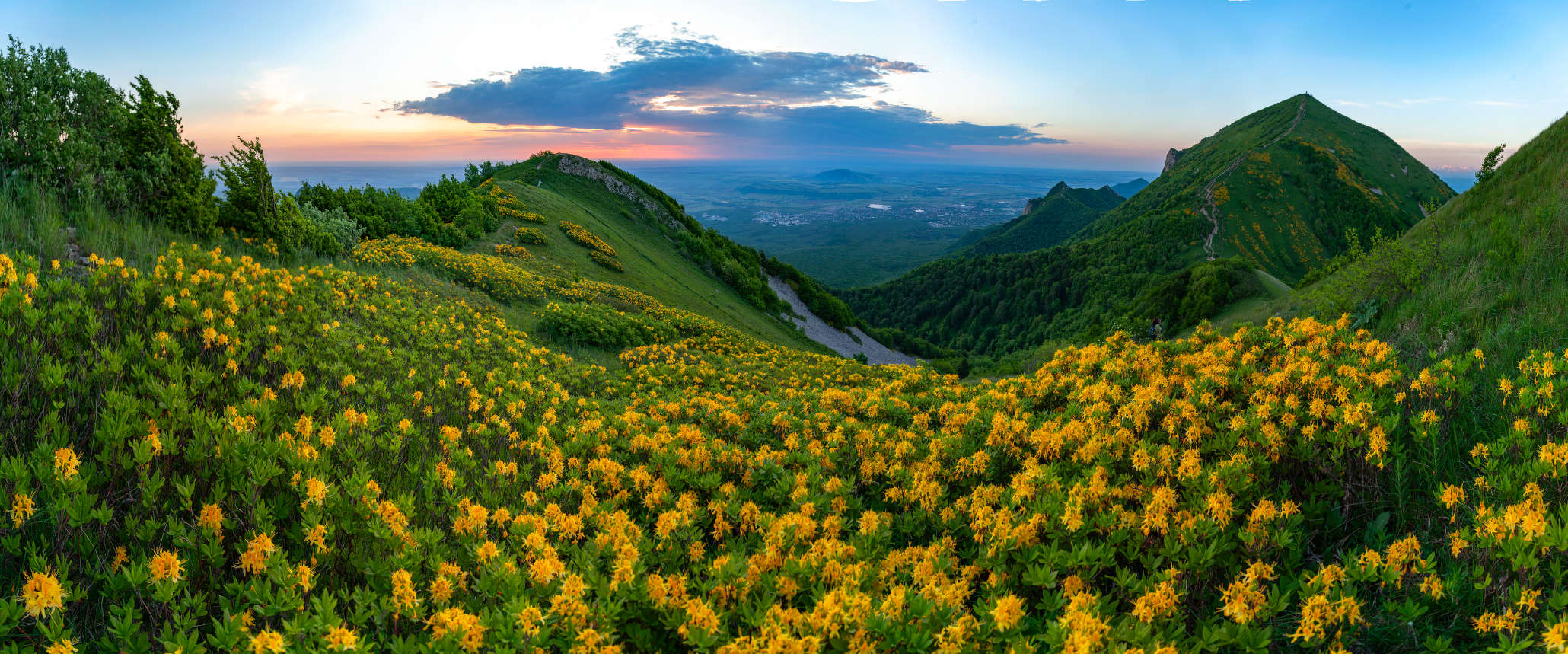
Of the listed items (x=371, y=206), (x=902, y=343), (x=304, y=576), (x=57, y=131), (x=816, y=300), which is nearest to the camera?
(x=304, y=576)

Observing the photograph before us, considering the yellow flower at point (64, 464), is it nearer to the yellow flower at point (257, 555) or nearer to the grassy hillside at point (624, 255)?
the yellow flower at point (257, 555)

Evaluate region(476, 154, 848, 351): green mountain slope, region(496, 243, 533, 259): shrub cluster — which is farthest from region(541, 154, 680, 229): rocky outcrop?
region(496, 243, 533, 259): shrub cluster

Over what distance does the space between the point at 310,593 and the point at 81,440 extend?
2.38 m

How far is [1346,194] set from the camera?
110 metres

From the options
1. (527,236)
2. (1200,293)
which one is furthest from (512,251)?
→ (1200,293)

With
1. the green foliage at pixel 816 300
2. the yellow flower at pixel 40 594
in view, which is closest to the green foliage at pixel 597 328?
the yellow flower at pixel 40 594

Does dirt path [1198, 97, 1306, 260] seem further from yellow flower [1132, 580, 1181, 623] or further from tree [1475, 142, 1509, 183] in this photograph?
yellow flower [1132, 580, 1181, 623]

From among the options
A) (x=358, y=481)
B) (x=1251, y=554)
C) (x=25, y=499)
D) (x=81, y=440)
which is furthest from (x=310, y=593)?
(x=1251, y=554)

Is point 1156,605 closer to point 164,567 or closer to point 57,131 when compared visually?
point 164,567

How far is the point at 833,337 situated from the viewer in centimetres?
6044

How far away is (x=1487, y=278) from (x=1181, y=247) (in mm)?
106493

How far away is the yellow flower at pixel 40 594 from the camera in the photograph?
7.27 ft

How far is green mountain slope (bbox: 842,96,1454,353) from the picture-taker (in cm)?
9531

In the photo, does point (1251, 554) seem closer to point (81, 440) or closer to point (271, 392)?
point (271, 392)
